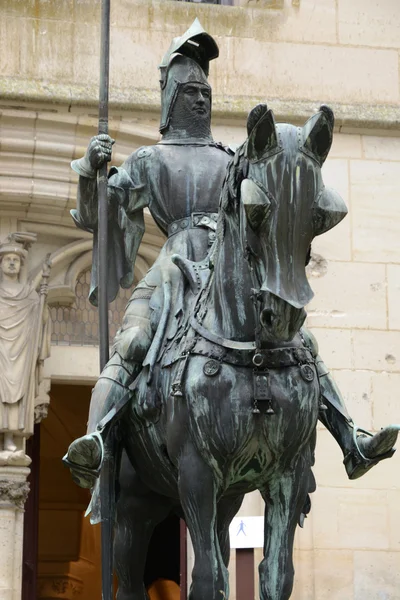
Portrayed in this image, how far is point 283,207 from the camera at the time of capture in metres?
5.41

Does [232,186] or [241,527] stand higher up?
[232,186]

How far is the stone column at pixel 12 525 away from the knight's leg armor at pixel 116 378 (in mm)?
4510

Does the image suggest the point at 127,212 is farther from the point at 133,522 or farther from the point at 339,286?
the point at 339,286

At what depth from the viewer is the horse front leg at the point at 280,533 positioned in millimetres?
5824

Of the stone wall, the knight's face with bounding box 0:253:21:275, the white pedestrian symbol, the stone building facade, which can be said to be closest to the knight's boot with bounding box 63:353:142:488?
the white pedestrian symbol

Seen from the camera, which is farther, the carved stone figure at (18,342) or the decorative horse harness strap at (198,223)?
the carved stone figure at (18,342)

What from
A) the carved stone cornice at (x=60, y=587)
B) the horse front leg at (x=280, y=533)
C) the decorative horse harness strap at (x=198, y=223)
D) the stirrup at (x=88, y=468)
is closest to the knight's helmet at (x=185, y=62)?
the decorative horse harness strap at (x=198, y=223)

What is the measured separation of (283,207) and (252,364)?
1.90 ft

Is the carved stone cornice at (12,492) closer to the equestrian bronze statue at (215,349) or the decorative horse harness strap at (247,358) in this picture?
the equestrian bronze statue at (215,349)

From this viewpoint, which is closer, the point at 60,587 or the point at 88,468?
the point at 88,468

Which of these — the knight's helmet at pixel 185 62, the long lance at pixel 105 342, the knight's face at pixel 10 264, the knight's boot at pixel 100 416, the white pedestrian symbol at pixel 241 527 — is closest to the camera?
the knight's boot at pixel 100 416

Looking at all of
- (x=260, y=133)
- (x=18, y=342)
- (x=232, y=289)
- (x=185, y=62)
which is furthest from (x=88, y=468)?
(x=18, y=342)

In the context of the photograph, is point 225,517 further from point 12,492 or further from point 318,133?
point 12,492

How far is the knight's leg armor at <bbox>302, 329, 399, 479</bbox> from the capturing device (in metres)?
6.06
